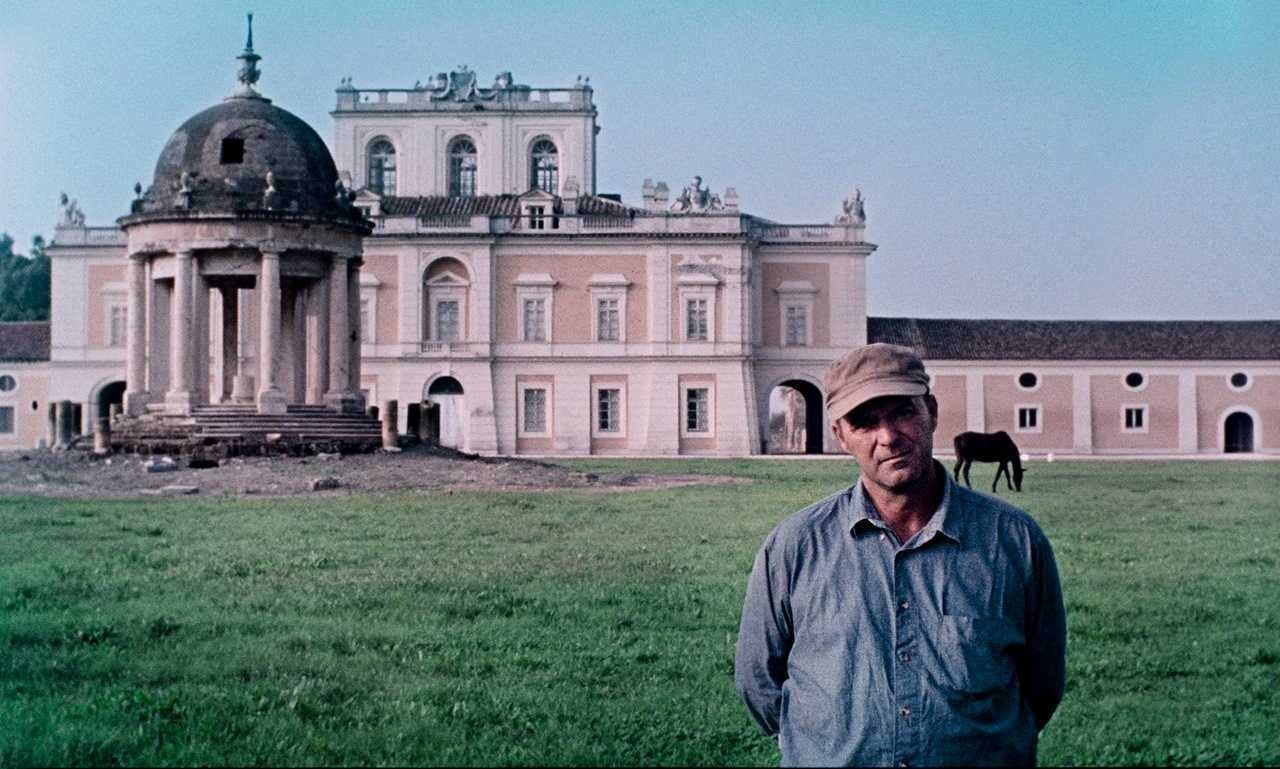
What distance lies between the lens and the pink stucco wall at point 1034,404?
1822 inches

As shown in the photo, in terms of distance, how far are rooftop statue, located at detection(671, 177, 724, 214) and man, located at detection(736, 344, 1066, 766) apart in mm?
49040

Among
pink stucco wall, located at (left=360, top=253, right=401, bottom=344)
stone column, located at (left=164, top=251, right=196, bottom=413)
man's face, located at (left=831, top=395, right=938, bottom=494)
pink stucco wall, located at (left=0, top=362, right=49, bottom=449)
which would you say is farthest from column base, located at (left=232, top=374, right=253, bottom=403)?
man's face, located at (left=831, top=395, right=938, bottom=494)

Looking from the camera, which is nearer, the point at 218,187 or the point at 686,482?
the point at 686,482

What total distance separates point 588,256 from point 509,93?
377 inches

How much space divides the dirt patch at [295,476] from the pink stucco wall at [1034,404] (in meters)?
19.9

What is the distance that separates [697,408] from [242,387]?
22.5 m

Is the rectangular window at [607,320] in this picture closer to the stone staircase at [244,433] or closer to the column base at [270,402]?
the stone staircase at [244,433]

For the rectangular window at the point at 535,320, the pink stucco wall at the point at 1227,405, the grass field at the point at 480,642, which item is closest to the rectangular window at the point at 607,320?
the rectangular window at the point at 535,320

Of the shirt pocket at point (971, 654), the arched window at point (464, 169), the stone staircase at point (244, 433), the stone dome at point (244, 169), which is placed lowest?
the shirt pocket at point (971, 654)

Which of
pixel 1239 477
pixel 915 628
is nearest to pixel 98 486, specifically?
pixel 1239 477

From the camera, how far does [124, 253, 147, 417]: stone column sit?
30.5 meters

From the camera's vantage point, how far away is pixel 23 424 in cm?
5047

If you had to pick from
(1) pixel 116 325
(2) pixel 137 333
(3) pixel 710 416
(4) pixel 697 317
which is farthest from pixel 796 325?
(2) pixel 137 333

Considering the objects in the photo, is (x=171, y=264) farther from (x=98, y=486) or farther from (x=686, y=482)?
(x=686, y=482)
